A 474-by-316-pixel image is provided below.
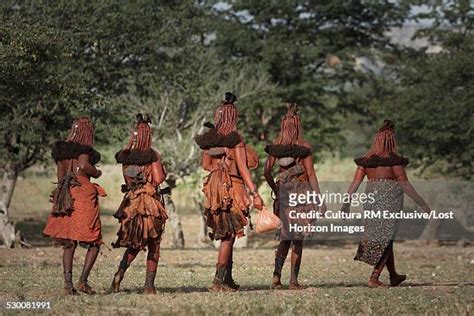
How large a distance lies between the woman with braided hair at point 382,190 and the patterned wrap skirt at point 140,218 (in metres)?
2.65

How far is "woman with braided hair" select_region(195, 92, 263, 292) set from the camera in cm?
1226

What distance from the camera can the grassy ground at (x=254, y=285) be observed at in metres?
11.1

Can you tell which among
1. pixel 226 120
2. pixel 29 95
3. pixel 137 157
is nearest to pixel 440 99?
pixel 29 95

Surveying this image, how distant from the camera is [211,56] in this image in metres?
30.5

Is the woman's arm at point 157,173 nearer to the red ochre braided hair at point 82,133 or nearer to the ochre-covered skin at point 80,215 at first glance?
the ochre-covered skin at point 80,215

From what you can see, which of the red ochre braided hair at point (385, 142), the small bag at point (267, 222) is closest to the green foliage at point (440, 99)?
the red ochre braided hair at point (385, 142)

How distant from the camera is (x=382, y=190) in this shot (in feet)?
44.2

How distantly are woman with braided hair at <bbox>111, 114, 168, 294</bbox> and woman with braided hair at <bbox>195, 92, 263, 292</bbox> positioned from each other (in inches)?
23.7

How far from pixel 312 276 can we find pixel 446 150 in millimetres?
15133

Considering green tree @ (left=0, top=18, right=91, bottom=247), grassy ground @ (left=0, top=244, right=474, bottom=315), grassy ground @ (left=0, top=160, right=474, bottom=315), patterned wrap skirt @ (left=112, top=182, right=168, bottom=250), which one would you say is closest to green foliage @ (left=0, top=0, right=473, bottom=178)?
green tree @ (left=0, top=18, right=91, bottom=247)

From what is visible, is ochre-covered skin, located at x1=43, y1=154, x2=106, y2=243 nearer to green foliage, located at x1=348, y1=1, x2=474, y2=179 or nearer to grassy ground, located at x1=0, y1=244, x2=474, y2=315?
grassy ground, located at x1=0, y1=244, x2=474, y2=315

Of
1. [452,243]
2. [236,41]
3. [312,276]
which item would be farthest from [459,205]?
[312,276]

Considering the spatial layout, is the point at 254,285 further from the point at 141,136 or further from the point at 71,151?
the point at 71,151

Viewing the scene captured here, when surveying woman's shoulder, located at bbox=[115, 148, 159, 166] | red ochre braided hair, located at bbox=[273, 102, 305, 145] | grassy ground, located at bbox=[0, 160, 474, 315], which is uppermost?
red ochre braided hair, located at bbox=[273, 102, 305, 145]
